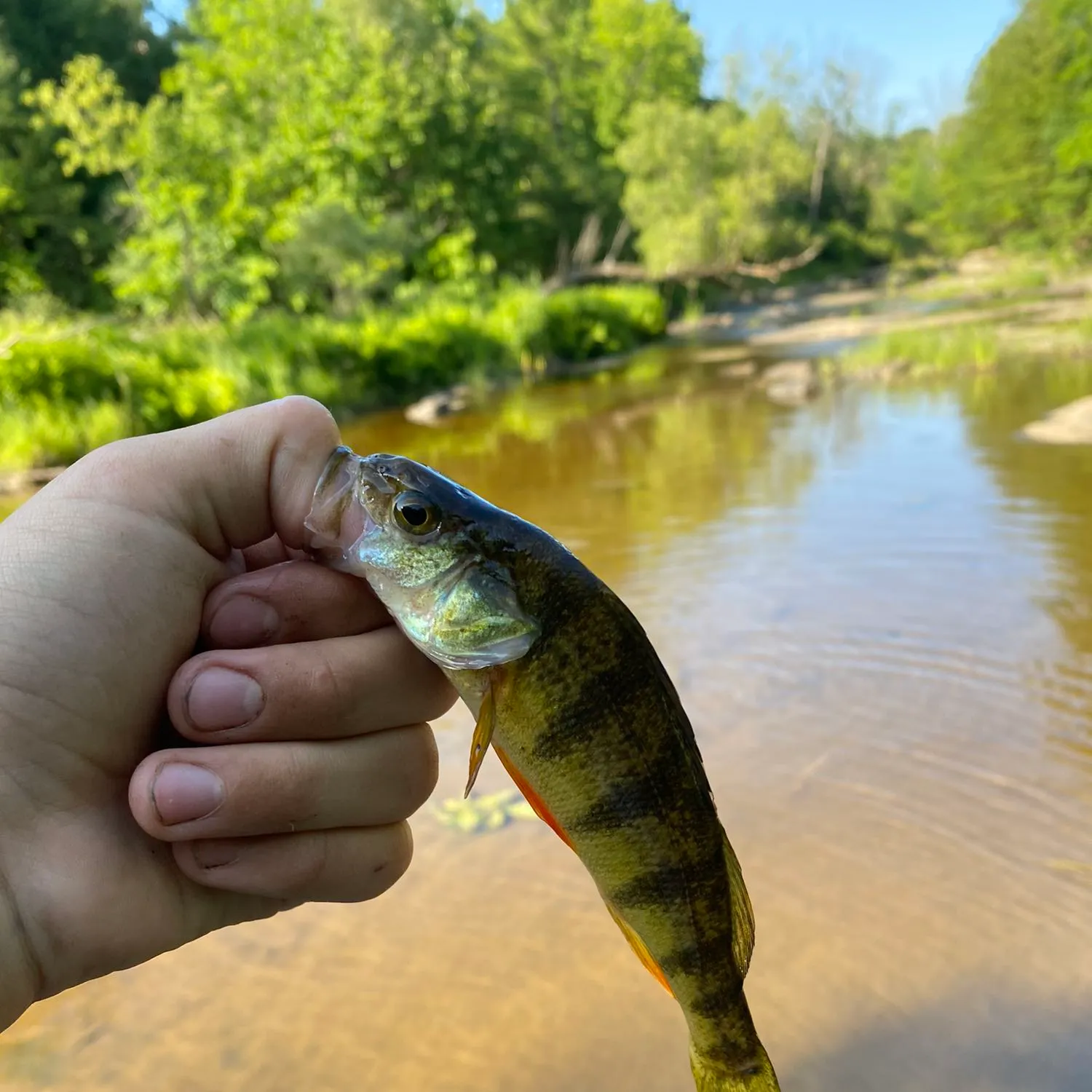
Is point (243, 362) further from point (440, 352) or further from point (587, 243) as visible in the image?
point (587, 243)

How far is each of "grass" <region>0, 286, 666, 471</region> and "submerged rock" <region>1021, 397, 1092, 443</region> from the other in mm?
12105

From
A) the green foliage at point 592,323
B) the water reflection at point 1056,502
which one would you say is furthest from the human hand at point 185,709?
the green foliage at point 592,323

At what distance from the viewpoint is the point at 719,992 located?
1.72 meters

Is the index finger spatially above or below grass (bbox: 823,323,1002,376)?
above

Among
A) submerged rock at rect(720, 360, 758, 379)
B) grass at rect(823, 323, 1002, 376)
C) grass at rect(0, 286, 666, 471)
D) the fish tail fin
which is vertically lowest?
submerged rock at rect(720, 360, 758, 379)

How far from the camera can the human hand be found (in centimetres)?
164

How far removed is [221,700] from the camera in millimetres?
1694

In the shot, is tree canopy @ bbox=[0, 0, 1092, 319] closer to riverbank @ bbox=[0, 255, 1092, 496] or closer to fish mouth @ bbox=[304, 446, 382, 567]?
riverbank @ bbox=[0, 255, 1092, 496]

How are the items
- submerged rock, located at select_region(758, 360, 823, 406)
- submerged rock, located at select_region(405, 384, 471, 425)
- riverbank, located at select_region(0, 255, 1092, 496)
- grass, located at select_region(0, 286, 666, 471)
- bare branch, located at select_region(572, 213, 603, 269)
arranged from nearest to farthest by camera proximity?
grass, located at select_region(0, 286, 666, 471) → riverbank, located at select_region(0, 255, 1092, 496) → submerged rock, located at select_region(758, 360, 823, 406) → submerged rock, located at select_region(405, 384, 471, 425) → bare branch, located at select_region(572, 213, 603, 269)

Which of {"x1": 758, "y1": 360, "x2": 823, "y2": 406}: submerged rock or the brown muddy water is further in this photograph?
{"x1": 758, "y1": 360, "x2": 823, "y2": 406}: submerged rock

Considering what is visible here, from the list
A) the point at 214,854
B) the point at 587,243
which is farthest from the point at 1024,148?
the point at 214,854

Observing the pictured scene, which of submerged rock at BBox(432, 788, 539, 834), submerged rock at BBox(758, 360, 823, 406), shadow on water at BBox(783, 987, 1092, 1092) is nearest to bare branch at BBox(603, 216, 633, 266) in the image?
submerged rock at BBox(758, 360, 823, 406)

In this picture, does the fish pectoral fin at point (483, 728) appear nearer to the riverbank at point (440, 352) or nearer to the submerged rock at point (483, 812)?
the submerged rock at point (483, 812)

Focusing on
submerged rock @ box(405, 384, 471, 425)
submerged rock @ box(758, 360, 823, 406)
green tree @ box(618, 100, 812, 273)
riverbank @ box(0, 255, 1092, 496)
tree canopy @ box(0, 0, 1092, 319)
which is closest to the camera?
riverbank @ box(0, 255, 1092, 496)
